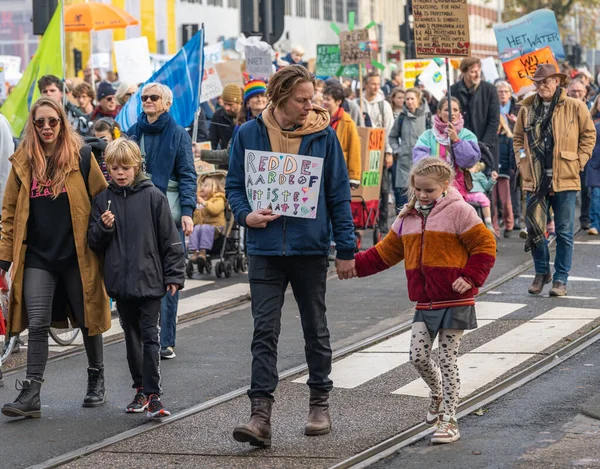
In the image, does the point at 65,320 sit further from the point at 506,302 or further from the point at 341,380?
the point at 506,302

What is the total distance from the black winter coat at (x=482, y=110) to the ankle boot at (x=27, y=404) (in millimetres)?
9240

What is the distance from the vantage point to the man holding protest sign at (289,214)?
718 cm

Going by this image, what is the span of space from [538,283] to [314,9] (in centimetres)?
6674

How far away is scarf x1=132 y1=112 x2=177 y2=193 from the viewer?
9766 millimetres

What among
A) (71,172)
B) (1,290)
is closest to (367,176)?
(1,290)

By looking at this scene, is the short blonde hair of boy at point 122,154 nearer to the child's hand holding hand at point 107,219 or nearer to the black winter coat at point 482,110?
the child's hand holding hand at point 107,219

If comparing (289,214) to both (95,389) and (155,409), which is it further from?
(95,389)

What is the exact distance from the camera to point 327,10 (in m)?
81.0

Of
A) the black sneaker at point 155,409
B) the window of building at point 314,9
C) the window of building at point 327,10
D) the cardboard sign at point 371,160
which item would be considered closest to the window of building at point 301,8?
the window of building at point 314,9

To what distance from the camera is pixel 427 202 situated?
7.24 m

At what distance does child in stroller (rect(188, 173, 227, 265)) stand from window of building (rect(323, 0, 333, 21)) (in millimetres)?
66307

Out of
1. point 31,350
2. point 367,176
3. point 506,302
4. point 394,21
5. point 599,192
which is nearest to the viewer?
point 31,350

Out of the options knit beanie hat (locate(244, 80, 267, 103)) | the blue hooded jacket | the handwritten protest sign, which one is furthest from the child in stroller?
the blue hooded jacket

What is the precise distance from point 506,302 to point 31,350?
5272 millimetres
